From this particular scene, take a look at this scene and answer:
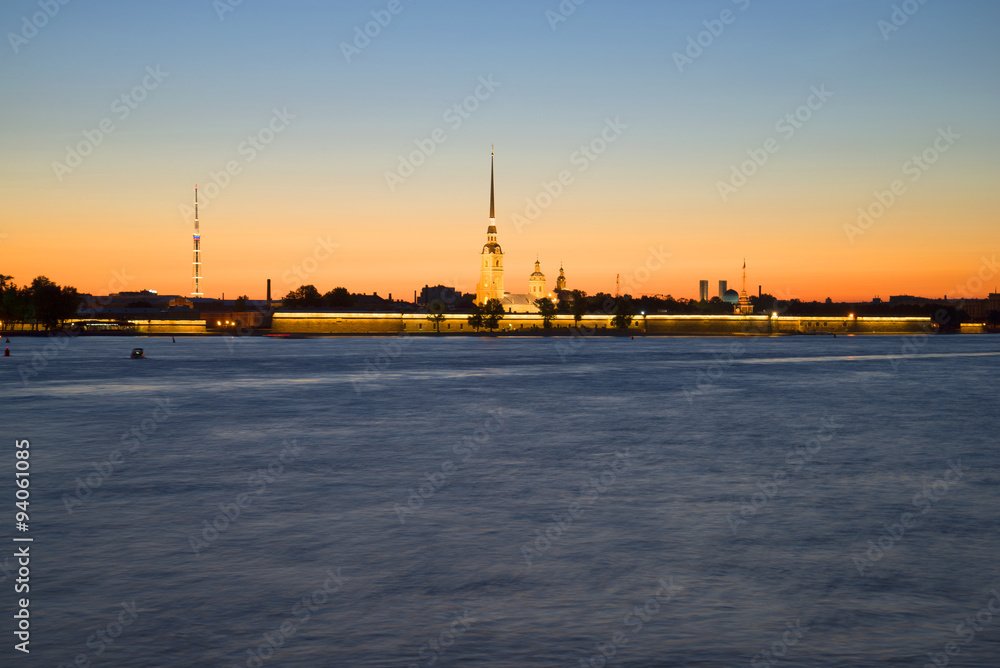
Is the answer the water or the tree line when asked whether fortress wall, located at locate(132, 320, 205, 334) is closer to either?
the tree line

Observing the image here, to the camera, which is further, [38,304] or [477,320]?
[477,320]

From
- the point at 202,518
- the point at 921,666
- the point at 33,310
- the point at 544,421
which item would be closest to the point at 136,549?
the point at 202,518

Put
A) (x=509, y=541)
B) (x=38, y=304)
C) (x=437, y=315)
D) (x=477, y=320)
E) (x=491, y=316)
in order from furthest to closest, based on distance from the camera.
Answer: (x=477, y=320) → (x=491, y=316) → (x=437, y=315) → (x=38, y=304) → (x=509, y=541)

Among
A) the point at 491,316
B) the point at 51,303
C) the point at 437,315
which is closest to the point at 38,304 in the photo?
the point at 51,303

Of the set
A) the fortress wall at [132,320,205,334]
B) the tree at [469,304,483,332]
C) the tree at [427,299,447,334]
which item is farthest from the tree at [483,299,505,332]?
the fortress wall at [132,320,205,334]

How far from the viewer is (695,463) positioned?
19.9m

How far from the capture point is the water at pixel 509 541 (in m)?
8.30

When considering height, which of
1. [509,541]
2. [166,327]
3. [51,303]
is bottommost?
[509,541]

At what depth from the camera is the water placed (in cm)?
830

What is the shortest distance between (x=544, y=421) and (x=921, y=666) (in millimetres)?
21898

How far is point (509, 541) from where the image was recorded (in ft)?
40.1

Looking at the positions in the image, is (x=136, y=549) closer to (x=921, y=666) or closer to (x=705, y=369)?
(x=921, y=666)

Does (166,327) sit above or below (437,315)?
below

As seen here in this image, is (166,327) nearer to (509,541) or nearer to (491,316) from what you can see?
(491,316)
